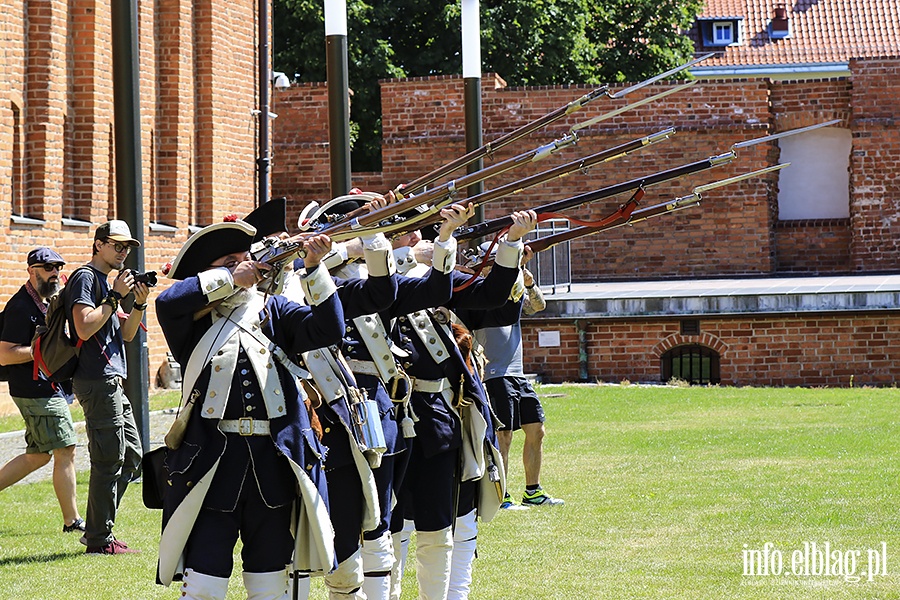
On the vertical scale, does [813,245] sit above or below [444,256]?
above

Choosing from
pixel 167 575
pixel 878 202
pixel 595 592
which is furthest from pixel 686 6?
pixel 167 575

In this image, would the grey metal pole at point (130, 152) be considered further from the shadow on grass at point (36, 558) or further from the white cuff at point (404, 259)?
the white cuff at point (404, 259)

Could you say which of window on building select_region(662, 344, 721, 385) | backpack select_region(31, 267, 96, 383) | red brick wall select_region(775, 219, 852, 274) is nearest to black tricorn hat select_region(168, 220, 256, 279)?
backpack select_region(31, 267, 96, 383)

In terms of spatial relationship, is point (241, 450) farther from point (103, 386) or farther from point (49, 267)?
point (49, 267)

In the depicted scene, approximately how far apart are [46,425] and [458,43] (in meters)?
26.1

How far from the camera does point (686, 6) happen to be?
3559 centimetres

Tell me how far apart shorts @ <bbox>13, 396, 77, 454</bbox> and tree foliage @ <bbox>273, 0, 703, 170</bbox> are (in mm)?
23991

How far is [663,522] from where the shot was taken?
9273 mm

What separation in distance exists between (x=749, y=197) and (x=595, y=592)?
20740mm

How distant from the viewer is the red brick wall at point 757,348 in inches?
736

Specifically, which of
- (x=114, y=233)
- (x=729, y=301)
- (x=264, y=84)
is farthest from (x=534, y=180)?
(x=264, y=84)

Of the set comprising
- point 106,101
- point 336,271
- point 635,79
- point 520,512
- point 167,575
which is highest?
point 635,79

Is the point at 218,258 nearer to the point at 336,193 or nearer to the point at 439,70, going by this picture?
the point at 336,193

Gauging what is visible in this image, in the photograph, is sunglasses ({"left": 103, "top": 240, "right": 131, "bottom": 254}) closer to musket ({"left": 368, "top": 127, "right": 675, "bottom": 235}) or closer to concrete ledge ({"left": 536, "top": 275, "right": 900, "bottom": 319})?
musket ({"left": 368, "top": 127, "right": 675, "bottom": 235})
